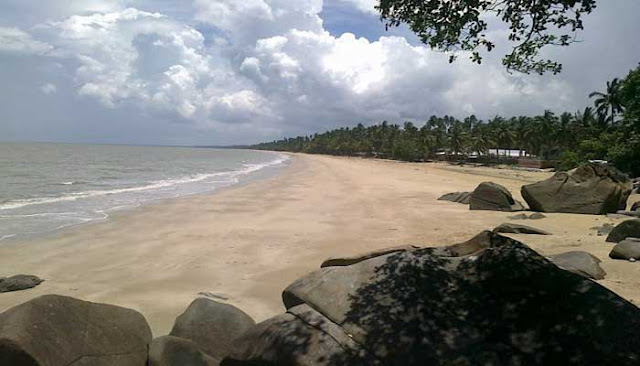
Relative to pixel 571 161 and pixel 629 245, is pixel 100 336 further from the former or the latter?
pixel 571 161

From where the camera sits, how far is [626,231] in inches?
451

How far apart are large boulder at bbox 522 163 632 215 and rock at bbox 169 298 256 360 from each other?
619 inches

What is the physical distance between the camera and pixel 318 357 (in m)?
4.62

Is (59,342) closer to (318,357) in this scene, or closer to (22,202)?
(318,357)

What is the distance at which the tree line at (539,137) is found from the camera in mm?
39484

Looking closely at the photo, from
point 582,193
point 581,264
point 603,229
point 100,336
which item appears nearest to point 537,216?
point 582,193

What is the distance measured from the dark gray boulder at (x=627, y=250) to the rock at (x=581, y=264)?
91cm

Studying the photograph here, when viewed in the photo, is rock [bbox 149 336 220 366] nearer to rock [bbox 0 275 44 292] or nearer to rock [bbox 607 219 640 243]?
rock [bbox 0 275 44 292]

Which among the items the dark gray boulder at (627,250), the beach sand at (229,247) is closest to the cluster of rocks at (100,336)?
the beach sand at (229,247)

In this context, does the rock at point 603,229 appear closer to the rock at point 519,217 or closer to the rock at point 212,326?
the rock at point 519,217

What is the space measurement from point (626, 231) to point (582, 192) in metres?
7.44

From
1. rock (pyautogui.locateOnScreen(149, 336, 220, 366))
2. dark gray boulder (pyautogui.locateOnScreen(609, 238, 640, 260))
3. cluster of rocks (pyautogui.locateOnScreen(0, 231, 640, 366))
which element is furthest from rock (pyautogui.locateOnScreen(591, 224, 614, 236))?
rock (pyautogui.locateOnScreen(149, 336, 220, 366))

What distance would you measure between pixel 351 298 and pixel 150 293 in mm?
6166

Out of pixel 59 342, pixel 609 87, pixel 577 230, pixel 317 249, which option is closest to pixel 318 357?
pixel 59 342
